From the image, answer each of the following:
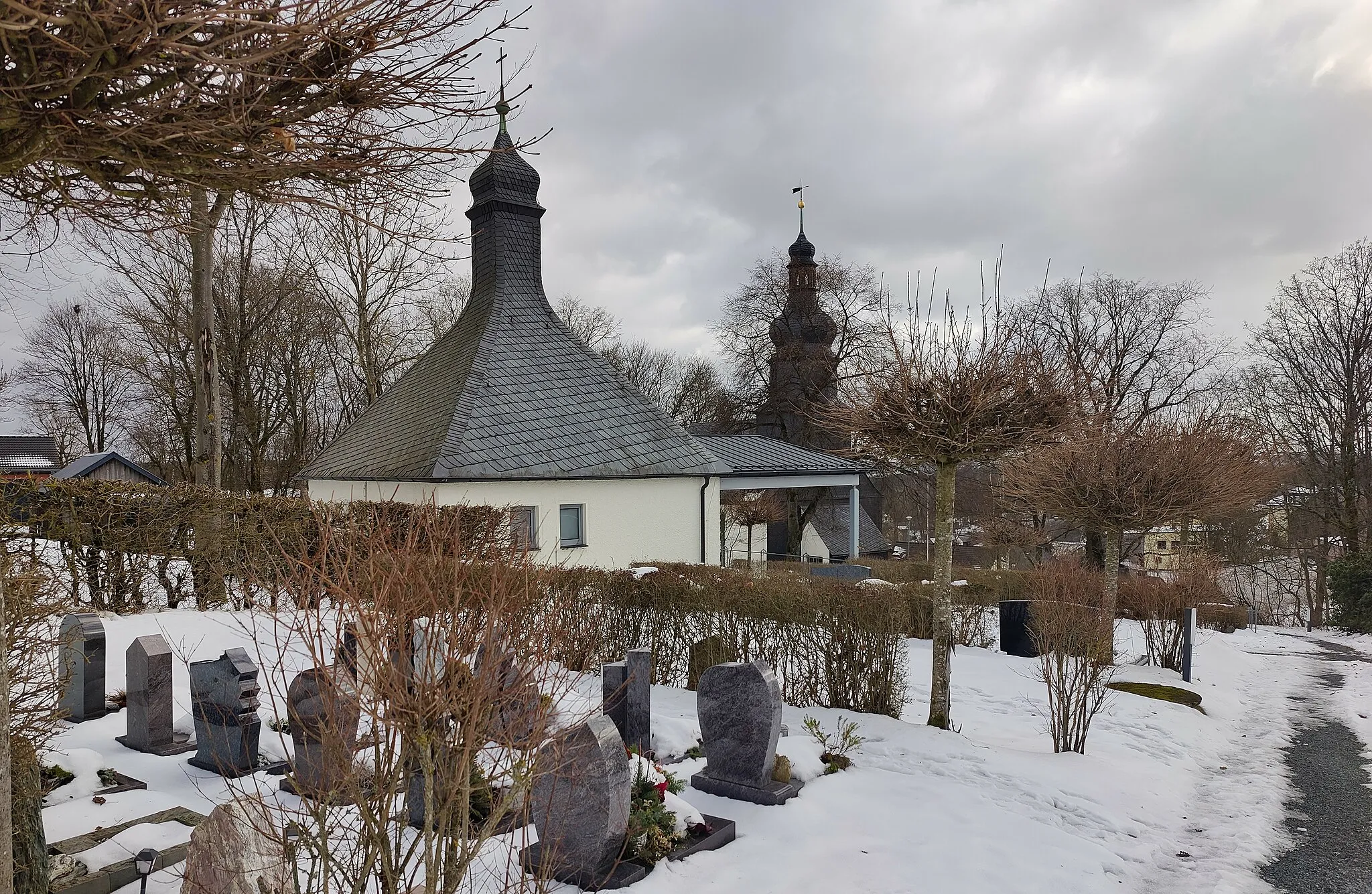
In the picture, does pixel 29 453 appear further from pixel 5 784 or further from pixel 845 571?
pixel 5 784

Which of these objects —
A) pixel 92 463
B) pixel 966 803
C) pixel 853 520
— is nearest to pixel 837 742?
pixel 966 803

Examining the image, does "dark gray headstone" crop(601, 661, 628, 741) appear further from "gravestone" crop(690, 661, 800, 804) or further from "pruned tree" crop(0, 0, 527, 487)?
"pruned tree" crop(0, 0, 527, 487)

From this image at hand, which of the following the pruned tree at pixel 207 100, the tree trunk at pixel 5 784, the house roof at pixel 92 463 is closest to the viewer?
the pruned tree at pixel 207 100

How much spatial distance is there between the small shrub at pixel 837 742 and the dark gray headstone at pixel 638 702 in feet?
4.57

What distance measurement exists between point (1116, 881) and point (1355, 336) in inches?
1175

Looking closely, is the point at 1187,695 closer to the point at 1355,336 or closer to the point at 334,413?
the point at 1355,336

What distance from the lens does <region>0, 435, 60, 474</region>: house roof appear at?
41344 mm

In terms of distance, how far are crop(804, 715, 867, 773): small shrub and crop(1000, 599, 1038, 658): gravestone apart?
684cm

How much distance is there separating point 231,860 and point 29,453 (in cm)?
5107

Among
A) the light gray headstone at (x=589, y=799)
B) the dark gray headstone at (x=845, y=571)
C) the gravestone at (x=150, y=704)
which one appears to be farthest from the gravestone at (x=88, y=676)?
the dark gray headstone at (x=845, y=571)

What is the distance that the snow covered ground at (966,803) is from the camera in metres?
4.92

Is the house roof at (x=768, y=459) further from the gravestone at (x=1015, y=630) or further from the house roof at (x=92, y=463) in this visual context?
the house roof at (x=92, y=463)

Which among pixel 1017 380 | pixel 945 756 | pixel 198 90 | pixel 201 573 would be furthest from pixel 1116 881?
pixel 201 573

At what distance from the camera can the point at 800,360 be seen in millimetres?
32594
